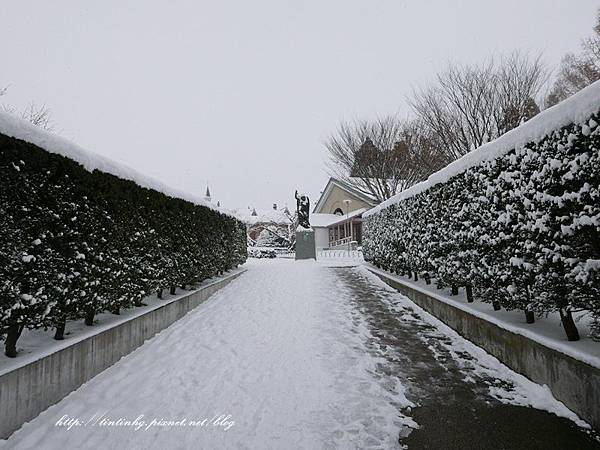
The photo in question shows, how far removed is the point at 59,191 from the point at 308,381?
3044 mm

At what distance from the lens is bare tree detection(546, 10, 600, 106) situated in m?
17.3

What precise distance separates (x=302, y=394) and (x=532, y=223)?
8.80 feet

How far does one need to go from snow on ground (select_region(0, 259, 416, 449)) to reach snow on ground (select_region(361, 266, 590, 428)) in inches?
37.4

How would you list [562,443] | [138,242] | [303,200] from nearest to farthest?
[562,443] < [138,242] < [303,200]

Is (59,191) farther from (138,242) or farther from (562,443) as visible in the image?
(562,443)

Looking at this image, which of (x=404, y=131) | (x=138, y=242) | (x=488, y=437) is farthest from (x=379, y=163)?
(x=488, y=437)

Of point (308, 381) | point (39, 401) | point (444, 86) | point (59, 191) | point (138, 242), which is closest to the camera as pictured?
point (39, 401)

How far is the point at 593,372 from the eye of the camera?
247 cm

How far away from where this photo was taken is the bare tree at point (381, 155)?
71.3 feet

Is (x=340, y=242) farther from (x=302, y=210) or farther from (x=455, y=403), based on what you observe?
(x=455, y=403)

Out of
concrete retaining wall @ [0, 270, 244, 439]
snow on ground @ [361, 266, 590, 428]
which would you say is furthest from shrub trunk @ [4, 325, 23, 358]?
snow on ground @ [361, 266, 590, 428]

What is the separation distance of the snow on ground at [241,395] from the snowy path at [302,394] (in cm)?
1

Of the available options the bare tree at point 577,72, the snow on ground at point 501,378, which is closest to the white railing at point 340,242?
the bare tree at point 577,72

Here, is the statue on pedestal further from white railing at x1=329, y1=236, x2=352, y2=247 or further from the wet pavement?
the wet pavement
